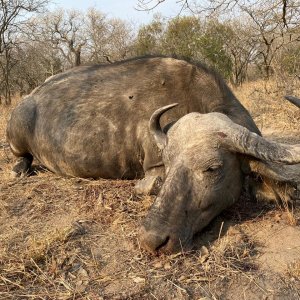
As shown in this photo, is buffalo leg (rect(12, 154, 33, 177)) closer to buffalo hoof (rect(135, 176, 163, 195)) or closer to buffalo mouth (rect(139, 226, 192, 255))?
buffalo hoof (rect(135, 176, 163, 195))

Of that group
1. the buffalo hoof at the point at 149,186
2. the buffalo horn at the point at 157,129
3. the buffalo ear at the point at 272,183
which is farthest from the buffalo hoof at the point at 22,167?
the buffalo ear at the point at 272,183

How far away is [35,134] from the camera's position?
5824 millimetres

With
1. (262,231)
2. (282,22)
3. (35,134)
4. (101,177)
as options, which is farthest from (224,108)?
(282,22)

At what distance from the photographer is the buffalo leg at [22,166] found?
18.8ft

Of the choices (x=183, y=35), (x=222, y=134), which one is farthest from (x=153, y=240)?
(x=183, y=35)

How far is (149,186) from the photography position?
4352 millimetres

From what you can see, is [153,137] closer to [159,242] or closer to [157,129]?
[157,129]

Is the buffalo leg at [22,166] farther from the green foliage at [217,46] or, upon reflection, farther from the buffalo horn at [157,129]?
the green foliage at [217,46]

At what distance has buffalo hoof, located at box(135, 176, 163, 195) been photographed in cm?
432

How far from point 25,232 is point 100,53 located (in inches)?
1410

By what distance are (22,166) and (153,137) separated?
2.61m

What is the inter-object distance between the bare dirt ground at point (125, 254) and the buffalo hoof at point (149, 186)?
9 centimetres

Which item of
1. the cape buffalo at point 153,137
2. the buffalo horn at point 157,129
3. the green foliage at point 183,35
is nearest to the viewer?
the cape buffalo at point 153,137

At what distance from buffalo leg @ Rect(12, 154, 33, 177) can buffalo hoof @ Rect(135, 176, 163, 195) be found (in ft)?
6.73
